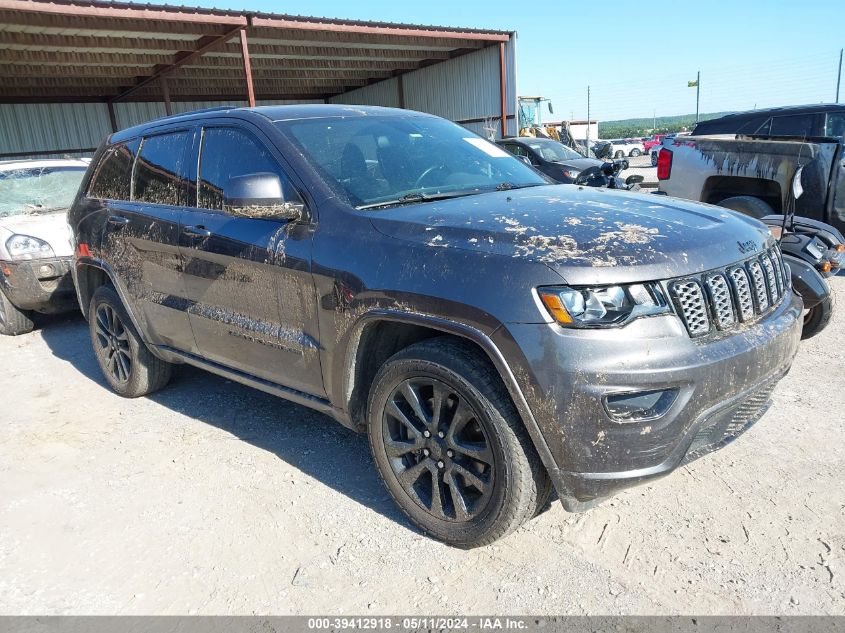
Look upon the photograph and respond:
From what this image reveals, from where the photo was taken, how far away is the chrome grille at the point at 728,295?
2.33 m

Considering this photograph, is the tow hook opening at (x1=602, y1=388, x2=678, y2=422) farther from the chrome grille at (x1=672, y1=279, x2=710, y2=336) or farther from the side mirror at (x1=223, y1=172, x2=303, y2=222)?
the side mirror at (x1=223, y1=172, x2=303, y2=222)

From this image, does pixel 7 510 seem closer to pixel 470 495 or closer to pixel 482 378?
pixel 470 495

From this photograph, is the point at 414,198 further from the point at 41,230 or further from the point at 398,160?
the point at 41,230

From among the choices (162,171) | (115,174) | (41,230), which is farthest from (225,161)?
(41,230)

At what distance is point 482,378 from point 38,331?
6.28 meters

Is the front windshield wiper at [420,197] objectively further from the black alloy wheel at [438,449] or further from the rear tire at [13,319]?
the rear tire at [13,319]

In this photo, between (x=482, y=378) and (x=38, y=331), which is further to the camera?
(x=38, y=331)

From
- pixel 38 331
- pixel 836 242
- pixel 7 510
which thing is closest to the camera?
pixel 7 510

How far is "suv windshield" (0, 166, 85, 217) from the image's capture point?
6863 mm

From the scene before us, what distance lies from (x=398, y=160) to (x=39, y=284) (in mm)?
4638

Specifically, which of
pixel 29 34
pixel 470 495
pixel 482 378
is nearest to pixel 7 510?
pixel 470 495

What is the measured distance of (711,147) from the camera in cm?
713

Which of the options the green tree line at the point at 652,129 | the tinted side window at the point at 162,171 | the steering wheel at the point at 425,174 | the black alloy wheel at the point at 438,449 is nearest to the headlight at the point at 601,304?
the black alloy wheel at the point at 438,449

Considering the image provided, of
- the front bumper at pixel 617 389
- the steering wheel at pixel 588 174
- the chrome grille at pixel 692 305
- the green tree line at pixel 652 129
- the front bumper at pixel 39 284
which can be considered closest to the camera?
the front bumper at pixel 617 389
